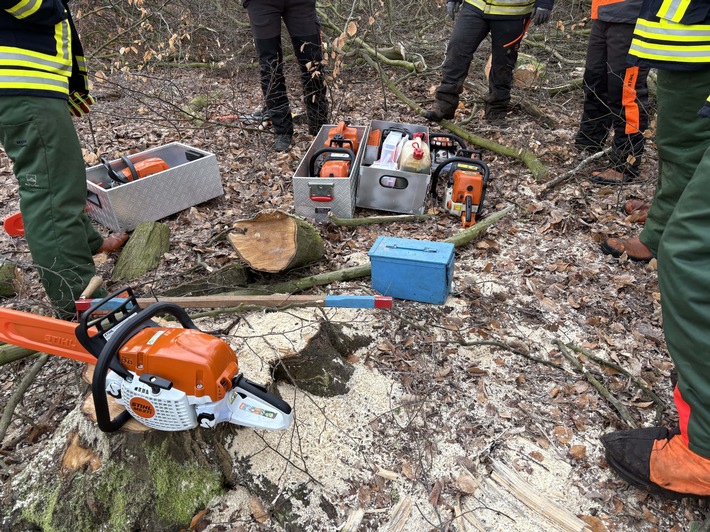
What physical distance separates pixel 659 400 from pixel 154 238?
3256 millimetres

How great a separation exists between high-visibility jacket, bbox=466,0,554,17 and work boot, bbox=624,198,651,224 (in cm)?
219

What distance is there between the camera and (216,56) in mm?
7414

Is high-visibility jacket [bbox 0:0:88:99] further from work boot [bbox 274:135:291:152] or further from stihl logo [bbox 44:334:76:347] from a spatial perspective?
work boot [bbox 274:135:291:152]

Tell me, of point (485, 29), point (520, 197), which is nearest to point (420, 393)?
point (520, 197)

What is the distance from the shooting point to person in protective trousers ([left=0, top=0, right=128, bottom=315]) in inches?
95.0

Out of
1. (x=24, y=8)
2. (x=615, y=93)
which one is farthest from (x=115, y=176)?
(x=615, y=93)

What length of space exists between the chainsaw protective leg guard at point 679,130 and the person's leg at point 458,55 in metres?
2.60

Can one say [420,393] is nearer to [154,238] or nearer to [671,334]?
[671,334]

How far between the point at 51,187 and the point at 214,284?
1029 mm

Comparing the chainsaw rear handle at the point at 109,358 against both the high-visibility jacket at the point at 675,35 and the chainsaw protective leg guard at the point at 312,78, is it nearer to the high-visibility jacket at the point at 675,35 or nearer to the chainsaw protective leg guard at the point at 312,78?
the high-visibility jacket at the point at 675,35

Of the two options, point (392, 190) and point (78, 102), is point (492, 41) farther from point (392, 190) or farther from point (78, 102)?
point (78, 102)

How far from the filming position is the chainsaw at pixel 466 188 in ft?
12.5

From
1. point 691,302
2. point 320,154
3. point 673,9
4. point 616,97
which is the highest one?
point 673,9

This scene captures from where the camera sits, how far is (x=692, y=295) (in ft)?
4.85
